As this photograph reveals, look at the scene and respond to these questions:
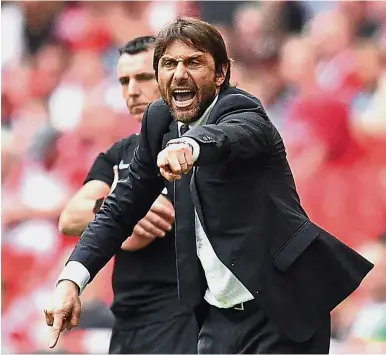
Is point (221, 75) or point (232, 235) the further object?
point (221, 75)

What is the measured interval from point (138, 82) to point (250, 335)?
1315 mm

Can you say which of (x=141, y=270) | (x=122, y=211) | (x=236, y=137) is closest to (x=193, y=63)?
(x=236, y=137)

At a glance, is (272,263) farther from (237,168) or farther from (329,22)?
(329,22)

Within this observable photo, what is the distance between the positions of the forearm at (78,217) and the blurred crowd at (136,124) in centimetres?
164

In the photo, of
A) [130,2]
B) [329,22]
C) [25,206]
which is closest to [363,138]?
[329,22]

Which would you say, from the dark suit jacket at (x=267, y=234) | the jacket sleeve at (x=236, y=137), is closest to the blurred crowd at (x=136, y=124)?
the dark suit jacket at (x=267, y=234)

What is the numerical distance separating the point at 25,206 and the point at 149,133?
299 cm

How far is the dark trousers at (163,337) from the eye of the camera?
316 centimetres

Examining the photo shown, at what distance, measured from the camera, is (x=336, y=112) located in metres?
4.84

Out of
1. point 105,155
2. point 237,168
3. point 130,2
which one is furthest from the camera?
point 130,2

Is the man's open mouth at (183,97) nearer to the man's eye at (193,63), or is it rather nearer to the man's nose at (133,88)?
the man's eye at (193,63)

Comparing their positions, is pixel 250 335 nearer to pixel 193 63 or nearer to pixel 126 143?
pixel 193 63

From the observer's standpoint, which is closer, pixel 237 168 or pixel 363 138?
pixel 237 168

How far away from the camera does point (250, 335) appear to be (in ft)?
8.05
